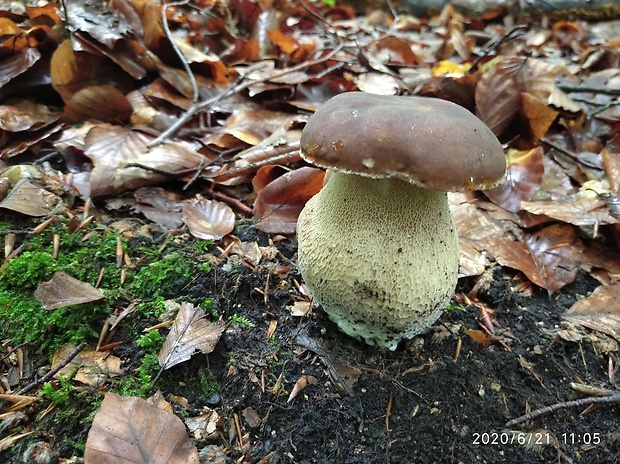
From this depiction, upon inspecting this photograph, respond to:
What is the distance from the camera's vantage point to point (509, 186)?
7.07 ft

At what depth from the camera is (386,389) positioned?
4.22 ft

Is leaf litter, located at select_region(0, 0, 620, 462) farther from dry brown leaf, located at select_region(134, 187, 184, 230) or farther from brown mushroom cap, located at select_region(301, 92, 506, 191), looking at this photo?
brown mushroom cap, located at select_region(301, 92, 506, 191)

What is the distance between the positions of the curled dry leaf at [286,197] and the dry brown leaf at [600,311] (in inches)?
44.2

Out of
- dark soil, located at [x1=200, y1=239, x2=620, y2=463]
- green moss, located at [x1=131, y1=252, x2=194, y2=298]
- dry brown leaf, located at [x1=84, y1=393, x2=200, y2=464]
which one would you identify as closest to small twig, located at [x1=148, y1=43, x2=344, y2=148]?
green moss, located at [x1=131, y1=252, x2=194, y2=298]

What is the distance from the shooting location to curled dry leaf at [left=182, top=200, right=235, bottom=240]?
1.72 meters

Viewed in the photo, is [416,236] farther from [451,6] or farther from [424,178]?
[451,6]

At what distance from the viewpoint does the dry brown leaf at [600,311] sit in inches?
62.5

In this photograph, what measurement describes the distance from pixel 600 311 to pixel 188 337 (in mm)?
1527

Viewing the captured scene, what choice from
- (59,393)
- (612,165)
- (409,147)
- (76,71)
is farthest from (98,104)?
(612,165)

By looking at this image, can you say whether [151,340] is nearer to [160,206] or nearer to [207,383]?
[207,383]

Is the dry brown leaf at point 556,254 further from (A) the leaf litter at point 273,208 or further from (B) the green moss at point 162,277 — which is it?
(B) the green moss at point 162,277

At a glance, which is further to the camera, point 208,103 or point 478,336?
point 208,103

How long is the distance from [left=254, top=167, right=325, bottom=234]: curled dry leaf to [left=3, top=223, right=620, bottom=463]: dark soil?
0.98 ft

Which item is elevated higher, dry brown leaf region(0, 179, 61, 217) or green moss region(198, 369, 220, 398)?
dry brown leaf region(0, 179, 61, 217)
